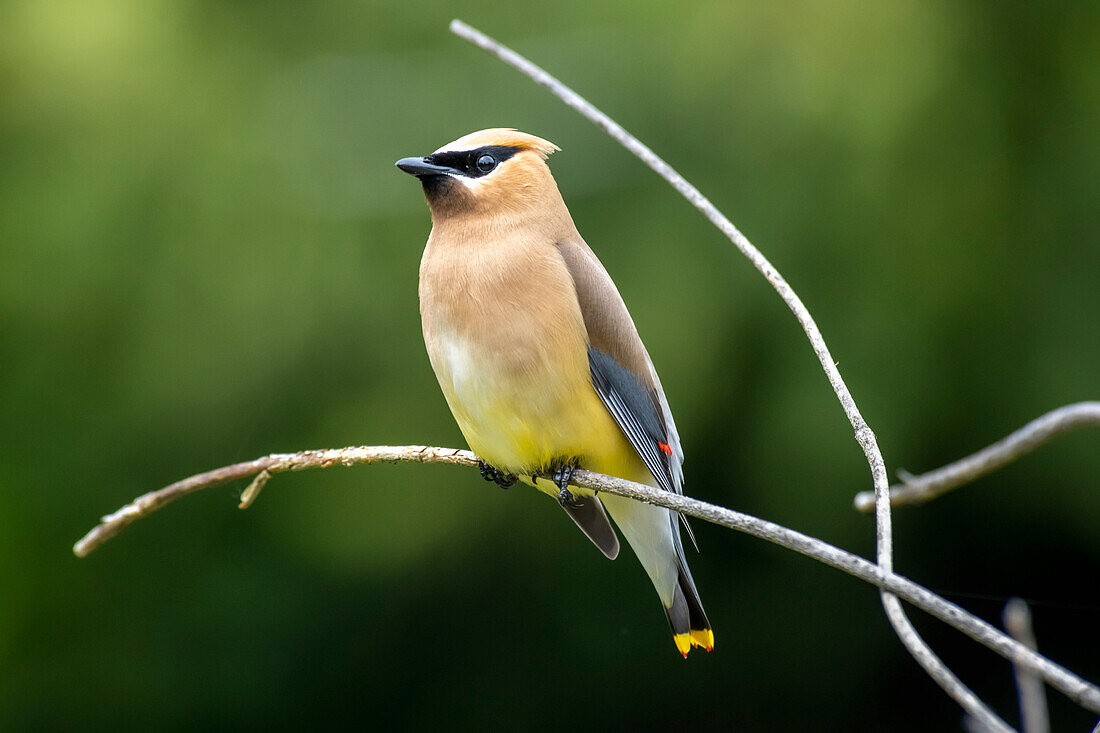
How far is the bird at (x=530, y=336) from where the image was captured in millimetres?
2008

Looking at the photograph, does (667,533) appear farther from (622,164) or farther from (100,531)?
(622,164)

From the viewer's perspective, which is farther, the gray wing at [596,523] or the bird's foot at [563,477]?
the gray wing at [596,523]

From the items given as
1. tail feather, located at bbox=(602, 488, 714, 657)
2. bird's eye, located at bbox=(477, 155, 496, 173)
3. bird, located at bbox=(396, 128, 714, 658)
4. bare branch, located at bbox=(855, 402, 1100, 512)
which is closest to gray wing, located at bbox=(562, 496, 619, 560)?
tail feather, located at bbox=(602, 488, 714, 657)

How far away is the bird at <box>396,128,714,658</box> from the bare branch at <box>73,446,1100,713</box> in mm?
103

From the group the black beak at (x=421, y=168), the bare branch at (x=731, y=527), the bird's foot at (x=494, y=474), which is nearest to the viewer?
the bare branch at (x=731, y=527)

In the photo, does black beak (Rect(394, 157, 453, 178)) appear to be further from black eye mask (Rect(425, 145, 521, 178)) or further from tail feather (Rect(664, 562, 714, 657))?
tail feather (Rect(664, 562, 714, 657))

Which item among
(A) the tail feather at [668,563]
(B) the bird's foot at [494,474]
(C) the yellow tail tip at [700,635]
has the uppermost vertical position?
(B) the bird's foot at [494,474]

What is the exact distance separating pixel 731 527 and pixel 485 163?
0.90 m

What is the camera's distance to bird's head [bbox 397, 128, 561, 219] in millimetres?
1974

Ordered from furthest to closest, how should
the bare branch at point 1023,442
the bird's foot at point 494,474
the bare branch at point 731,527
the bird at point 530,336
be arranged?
the bird's foot at point 494,474
the bird at point 530,336
the bare branch at point 1023,442
the bare branch at point 731,527

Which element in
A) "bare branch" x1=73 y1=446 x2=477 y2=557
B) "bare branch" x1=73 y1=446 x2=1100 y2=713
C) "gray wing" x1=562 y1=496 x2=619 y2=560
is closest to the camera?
"bare branch" x1=73 y1=446 x2=1100 y2=713

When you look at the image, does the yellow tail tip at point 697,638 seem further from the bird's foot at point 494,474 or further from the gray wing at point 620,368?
the bird's foot at point 494,474

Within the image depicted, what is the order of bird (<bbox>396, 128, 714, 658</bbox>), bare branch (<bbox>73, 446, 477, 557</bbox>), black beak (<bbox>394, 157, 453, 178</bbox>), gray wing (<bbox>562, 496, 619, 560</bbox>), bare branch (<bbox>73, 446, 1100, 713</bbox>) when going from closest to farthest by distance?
bare branch (<bbox>73, 446, 1100, 713</bbox>) < bare branch (<bbox>73, 446, 477, 557</bbox>) < black beak (<bbox>394, 157, 453, 178</bbox>) < bird (<bbox>396, 128, 714, 658</bbox>) < gray wing (<bbox>562, 496, 619, 560</bbox>)

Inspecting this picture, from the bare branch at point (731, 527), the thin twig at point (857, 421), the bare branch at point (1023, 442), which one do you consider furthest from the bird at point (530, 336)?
the bare branch at point (1023, 442)
